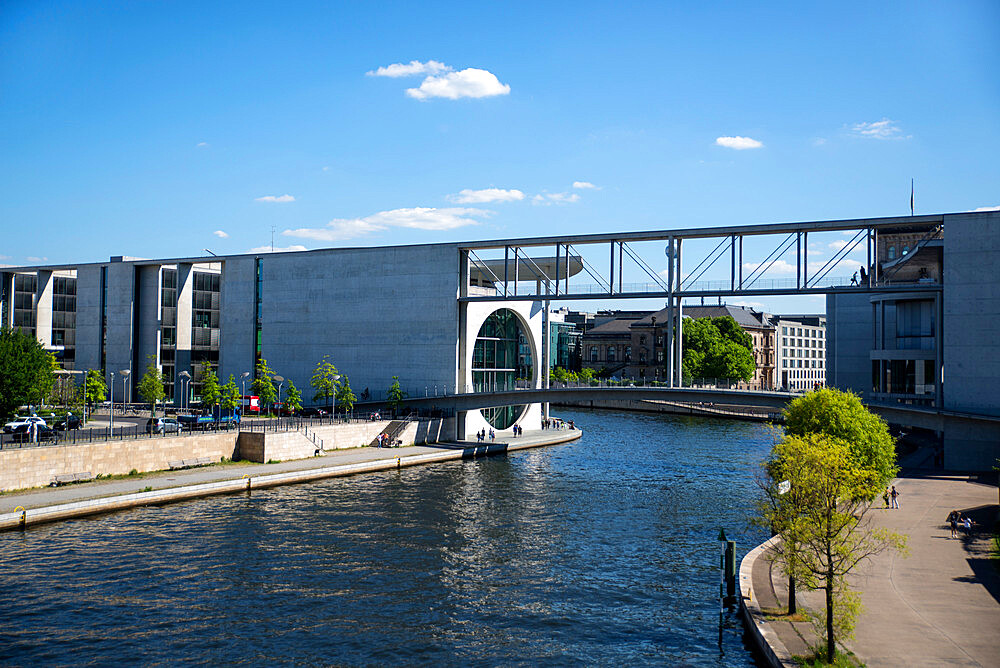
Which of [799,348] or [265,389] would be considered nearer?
[265,389]

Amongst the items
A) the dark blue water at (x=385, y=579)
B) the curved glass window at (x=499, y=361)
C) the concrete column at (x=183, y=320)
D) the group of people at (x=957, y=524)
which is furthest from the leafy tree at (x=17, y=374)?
the group of people at (x=957, y=524)

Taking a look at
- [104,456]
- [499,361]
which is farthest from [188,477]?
[499,361]

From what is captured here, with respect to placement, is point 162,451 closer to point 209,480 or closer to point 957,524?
point 209,480

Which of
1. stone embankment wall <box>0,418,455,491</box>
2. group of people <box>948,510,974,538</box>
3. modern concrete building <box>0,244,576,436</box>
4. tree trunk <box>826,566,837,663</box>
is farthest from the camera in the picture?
modern concrete building <box>0,244,576,436</box>

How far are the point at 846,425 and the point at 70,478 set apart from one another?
128 ft

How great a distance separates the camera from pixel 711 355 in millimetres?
119188

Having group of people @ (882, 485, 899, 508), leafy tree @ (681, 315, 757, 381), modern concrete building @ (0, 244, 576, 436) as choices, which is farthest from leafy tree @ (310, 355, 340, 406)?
leafy tree @ (681, 315, 757, 381)

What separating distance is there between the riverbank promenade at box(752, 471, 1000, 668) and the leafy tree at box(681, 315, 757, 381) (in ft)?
271

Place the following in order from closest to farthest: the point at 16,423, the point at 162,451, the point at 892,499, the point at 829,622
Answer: the point at 829,622 → the point at 892,499 → the point at 162,451 → the point at 16,423

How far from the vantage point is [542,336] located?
83.6 meters

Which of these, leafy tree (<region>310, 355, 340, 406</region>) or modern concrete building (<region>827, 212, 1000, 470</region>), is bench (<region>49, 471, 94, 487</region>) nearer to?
leafy tree (<region>310, 355, 340, 406</region>)

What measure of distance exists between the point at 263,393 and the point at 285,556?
3909cm

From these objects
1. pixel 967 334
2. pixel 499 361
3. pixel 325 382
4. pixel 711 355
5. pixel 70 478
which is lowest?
pixel 70 478

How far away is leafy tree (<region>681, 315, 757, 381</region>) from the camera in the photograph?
388 feet
